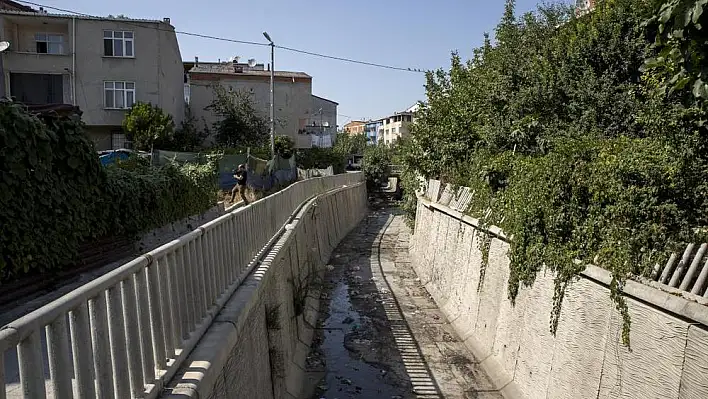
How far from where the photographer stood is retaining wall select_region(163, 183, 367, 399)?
14.7 feet

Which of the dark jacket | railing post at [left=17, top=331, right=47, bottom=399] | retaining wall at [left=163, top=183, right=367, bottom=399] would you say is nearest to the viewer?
railing post at [left=17, top=331, right=47, bottom=399]

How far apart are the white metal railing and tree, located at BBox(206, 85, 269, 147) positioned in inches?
1410

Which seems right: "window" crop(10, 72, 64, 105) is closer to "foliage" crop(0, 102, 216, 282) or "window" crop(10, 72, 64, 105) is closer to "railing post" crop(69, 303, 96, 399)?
"foliage" crop(0, 102, 216, 282)

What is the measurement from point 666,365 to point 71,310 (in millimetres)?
5130

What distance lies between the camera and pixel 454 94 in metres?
23.1

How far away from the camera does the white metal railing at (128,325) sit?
8.52 ft

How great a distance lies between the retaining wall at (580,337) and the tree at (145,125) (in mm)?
23509

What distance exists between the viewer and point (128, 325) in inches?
144

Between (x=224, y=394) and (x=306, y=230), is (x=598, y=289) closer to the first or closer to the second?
(x=224, y=394)

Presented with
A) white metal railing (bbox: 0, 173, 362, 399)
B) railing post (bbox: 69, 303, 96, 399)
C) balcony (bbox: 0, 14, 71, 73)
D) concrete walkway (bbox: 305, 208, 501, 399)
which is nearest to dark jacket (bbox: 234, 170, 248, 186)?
concrete walkway (bbox: 305, 208, 501, 399)

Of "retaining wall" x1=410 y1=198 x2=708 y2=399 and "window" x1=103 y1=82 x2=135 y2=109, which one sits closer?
"retaining wall" x1=410 y1=198 x2=708 y2=399

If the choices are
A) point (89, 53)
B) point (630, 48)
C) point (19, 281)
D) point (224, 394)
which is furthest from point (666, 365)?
point (89, 53)

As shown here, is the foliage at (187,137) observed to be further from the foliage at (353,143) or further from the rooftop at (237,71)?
the foliage at (353,143)

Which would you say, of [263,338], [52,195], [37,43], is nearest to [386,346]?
[263,338]
